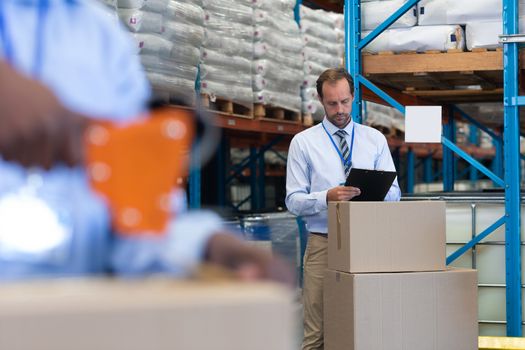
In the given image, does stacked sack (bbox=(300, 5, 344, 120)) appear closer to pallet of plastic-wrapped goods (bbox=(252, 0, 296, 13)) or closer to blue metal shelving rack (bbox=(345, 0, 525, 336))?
pallet of plastic-wrapped goods (bbox=(252, 0, 296, 13))

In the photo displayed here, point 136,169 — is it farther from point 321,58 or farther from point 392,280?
point 321,58

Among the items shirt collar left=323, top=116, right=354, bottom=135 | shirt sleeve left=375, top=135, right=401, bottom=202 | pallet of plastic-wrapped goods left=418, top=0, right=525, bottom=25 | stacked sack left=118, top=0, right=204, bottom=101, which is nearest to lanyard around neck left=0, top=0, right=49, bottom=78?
shirt collar left=323, top=116, right=354, bottom=135

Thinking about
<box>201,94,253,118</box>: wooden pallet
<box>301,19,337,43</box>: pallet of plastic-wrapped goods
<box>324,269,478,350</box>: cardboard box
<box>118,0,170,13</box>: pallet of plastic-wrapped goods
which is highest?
<box>301,19,337,43</box>: pallet of plastic-wrapped goods

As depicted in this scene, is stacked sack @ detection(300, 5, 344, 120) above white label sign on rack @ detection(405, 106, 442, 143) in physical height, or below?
above

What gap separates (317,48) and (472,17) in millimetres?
3619

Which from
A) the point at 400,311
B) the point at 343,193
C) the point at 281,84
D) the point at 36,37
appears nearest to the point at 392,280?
the point at 400,311

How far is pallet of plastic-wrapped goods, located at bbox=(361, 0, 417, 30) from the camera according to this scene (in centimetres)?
607

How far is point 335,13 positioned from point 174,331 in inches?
385

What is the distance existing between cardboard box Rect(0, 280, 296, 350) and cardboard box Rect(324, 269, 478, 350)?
3269mm

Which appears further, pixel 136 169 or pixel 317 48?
pixel 317 48

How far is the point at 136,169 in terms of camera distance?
116 centimetres

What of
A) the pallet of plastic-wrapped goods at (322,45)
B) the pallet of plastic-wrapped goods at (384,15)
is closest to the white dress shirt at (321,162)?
the pallet of plastic-wrapped goods at (384,15)

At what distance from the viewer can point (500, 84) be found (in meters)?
7.04

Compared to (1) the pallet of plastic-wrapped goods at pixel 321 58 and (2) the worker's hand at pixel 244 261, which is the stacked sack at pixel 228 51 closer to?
(1) the pallet of plastic-wrapped goods at pixel 321 58
